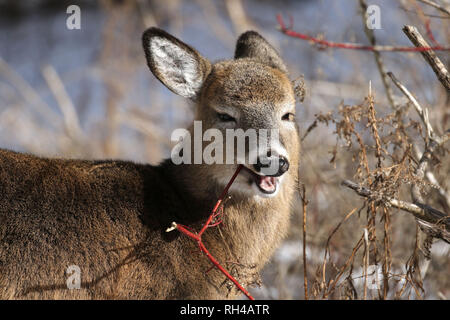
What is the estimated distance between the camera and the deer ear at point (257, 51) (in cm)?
477

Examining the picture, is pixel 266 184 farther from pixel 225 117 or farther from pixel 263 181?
pixel 225 117

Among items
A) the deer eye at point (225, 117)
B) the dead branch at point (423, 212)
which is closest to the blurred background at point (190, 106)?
the dead branch at point (423, 212)

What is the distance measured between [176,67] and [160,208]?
107cm

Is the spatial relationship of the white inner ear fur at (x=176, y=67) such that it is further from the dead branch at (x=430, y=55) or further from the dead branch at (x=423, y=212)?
the dead branch at (x=430, y=55)

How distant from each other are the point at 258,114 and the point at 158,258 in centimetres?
116

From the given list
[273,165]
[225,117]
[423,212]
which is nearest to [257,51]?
[225,117]

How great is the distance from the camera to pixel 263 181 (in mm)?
3820

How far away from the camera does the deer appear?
11.5 ft

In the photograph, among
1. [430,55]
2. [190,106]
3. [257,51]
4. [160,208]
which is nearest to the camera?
[430,55]

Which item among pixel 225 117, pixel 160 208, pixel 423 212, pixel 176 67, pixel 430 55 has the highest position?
pixel 176 67
